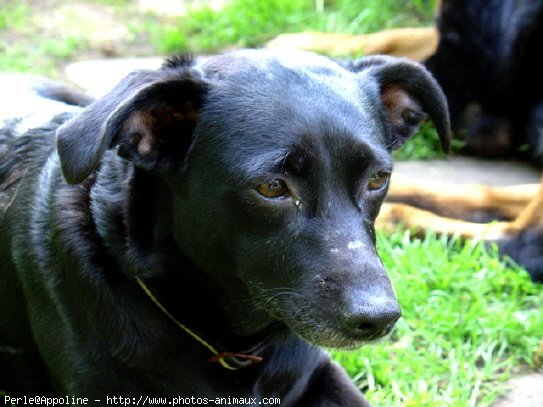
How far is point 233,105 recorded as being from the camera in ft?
8.58

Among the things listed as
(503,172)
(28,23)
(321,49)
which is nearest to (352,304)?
(503,172)

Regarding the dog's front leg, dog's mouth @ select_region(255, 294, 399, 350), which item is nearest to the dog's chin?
dog's mouth @ select_region(255, 294, 399, 350)

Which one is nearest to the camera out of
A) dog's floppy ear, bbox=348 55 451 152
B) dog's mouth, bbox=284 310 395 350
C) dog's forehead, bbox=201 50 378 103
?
dog's mouth, bbox=284 310 395 350

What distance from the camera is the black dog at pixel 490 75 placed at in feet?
18.2

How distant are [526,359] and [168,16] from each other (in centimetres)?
536

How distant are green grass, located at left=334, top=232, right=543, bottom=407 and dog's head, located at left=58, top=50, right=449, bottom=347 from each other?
97 cm

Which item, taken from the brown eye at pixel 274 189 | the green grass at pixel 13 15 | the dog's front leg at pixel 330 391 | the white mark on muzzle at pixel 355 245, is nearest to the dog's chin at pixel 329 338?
the white mark on muzzle at pixel 355 245

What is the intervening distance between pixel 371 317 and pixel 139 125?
90 cm

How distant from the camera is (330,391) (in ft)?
10.3

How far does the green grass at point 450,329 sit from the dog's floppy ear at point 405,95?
92cm

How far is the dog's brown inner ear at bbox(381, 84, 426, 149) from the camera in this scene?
306 cm

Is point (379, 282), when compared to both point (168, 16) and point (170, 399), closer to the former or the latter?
point (170, 399)

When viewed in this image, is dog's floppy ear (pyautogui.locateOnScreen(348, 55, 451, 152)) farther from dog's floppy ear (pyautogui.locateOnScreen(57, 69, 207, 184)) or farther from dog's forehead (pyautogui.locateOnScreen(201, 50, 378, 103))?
dog's floppy ear (pyautogui.locateOnScreen(57, 69, 207, 184))

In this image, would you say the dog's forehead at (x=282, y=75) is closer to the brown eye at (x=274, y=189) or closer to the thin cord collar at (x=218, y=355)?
the brown eye at (x=274, y=189)
